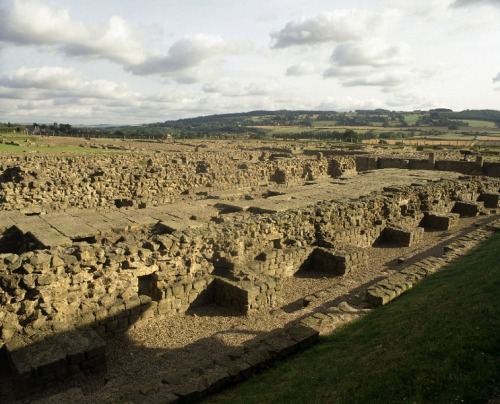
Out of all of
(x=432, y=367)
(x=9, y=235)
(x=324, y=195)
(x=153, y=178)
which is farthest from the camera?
(x=153, y=178)

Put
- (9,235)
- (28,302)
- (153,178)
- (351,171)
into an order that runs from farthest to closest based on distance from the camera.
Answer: (351,171)
(153,178)
(9,235)
(28,302)

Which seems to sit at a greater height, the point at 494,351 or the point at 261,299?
the point at 494,351

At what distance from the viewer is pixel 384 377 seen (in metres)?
5.73

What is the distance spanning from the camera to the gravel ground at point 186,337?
306 inches

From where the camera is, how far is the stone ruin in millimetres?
8586

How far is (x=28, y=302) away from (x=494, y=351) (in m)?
8.84

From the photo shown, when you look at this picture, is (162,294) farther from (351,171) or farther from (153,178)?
(351,171)

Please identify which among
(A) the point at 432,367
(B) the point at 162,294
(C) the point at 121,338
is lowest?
(C) the point at 121,338

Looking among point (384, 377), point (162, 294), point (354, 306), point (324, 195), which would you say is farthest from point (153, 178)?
point (384, 377)

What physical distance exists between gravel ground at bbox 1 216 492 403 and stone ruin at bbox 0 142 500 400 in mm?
330

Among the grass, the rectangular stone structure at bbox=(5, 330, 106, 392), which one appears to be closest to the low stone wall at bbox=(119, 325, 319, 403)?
the grass

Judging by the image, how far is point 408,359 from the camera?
19.9 ft

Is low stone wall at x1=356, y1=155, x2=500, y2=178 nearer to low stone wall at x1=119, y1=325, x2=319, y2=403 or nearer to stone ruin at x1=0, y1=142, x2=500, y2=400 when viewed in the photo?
stone ruin at x1=0, y1=142, x2=500, y2=400

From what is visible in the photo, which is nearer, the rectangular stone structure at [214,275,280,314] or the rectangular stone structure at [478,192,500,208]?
the rectangular stone structure at [214,275,280,314]
